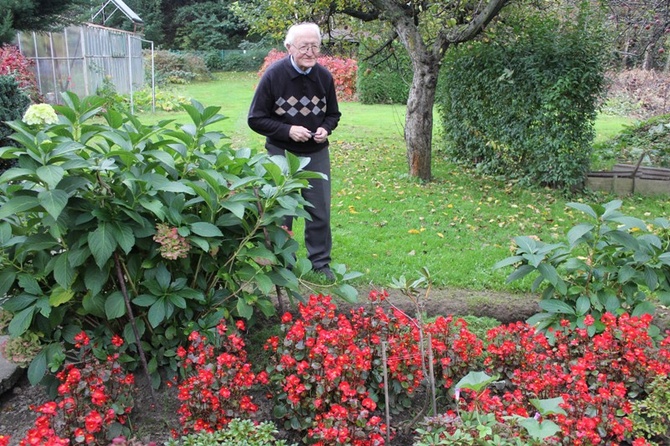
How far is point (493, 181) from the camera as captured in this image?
8.87 meters

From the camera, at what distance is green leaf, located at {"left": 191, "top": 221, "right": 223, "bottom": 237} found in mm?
2783

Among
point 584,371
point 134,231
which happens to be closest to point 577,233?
point 584,371

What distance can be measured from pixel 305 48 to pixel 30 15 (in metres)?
4.22

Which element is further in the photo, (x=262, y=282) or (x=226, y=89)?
(x=226, y=89)

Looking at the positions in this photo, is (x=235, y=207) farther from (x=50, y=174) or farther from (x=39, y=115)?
(x=39, y=115)

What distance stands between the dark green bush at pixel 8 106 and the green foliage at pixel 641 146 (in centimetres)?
802

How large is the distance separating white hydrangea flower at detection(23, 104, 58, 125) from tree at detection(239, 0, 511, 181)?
19.3 feet

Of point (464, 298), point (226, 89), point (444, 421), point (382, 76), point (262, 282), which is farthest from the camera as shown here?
point (226, 89)

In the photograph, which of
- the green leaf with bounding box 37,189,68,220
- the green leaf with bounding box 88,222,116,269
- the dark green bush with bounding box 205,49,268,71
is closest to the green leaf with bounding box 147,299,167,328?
the green leaf with bounding box 88,222,116,269

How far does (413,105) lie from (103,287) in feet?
20.2

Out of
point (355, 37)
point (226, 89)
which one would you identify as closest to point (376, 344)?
point (355, 37)

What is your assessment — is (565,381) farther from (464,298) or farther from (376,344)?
(464,298)

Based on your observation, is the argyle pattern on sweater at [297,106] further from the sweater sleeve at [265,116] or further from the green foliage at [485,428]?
the green foliage at [485,428]

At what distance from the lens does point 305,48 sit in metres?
4.04
